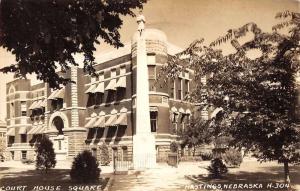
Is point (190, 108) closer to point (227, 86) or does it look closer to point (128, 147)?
point (128, 147)

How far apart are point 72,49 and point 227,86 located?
14.4ft

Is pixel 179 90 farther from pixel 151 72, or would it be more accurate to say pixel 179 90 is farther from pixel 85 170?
pixel 85 170

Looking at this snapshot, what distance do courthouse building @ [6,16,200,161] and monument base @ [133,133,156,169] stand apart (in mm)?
6943

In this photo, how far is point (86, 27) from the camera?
383 inches

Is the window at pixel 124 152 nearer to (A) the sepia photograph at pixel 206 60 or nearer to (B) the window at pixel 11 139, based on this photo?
(A) the sepia photograph at pixel 206 60

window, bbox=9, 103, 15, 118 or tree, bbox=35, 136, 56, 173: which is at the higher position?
window, bbox=9, 103, 15, 118

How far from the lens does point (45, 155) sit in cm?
2327

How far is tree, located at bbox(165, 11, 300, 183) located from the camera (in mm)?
9914

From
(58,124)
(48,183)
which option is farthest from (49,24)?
(58,124)

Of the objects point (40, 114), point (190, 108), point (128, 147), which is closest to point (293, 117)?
point (128, 147)

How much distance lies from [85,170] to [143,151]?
18.4 feet

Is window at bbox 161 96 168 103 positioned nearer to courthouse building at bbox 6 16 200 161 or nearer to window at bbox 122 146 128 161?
courthouse building at bbox 6 16 200 161

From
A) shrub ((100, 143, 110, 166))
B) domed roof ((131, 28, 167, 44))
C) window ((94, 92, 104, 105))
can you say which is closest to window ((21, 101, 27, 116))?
window ((94, 92, 104, 105))

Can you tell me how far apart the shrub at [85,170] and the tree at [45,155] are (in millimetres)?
7869
